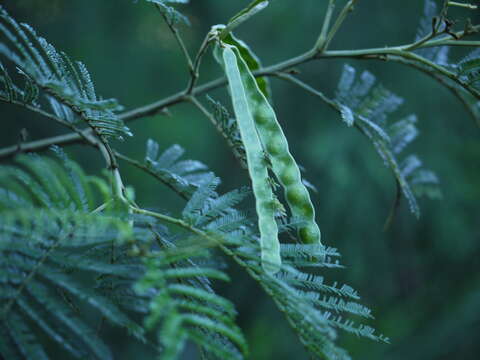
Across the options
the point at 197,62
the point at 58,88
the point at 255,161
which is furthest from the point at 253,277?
the point at 197,62

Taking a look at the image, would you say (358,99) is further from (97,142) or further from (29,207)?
(29,207)

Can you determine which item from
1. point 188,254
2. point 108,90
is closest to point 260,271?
point 188,254

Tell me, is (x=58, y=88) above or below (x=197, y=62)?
below

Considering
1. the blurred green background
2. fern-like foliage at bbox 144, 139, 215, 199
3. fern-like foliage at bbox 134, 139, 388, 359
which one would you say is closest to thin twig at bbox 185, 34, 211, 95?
fern-like foliage at bbox 144, 139, 215, 199

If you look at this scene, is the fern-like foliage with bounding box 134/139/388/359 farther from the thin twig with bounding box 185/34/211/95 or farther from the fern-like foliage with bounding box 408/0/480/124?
the fern-like foliage with bounding box 408/0/480/124

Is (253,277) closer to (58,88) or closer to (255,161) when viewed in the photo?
(255,161)

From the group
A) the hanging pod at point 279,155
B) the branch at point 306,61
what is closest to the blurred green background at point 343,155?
the branch at point 306,61

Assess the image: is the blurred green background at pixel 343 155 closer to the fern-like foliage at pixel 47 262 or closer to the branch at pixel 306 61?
the branch at pixel 306 61
